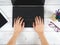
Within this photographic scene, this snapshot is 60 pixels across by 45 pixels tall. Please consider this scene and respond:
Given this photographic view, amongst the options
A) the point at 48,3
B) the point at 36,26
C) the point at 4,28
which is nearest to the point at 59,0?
the point at 48,3

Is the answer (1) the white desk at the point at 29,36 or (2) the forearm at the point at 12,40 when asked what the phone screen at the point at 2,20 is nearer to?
(1) the white desk at the point at 29,36

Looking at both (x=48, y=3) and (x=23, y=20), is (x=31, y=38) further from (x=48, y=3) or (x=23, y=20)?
(x=48, y=3)

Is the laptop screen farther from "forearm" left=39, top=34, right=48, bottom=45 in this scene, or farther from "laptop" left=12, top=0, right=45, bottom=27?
"forearm" left=39, top=34, right=48, bottom=45

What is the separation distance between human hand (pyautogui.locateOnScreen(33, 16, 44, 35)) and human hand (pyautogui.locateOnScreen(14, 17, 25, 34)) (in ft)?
0.33

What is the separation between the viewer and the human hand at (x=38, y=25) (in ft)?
3.95

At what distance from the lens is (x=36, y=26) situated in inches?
48.1

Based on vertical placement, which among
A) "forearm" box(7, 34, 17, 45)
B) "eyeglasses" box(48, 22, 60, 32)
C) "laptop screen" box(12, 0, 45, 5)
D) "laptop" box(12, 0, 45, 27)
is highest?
"laptop screen" box(12, 0, 45, 5)

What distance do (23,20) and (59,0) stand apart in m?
0.33

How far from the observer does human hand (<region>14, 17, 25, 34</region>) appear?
121cm

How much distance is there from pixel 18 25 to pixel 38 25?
0.15m

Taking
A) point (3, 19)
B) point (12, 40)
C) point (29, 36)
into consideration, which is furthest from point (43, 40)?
point (3, 19)

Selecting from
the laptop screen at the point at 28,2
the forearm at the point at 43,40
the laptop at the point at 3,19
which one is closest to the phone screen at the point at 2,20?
the laptop at the point at 3,19

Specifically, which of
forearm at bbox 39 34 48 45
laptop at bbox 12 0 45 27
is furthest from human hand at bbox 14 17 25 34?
forearm at bbox 39 34 48 45

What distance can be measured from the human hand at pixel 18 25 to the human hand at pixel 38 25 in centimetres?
10
